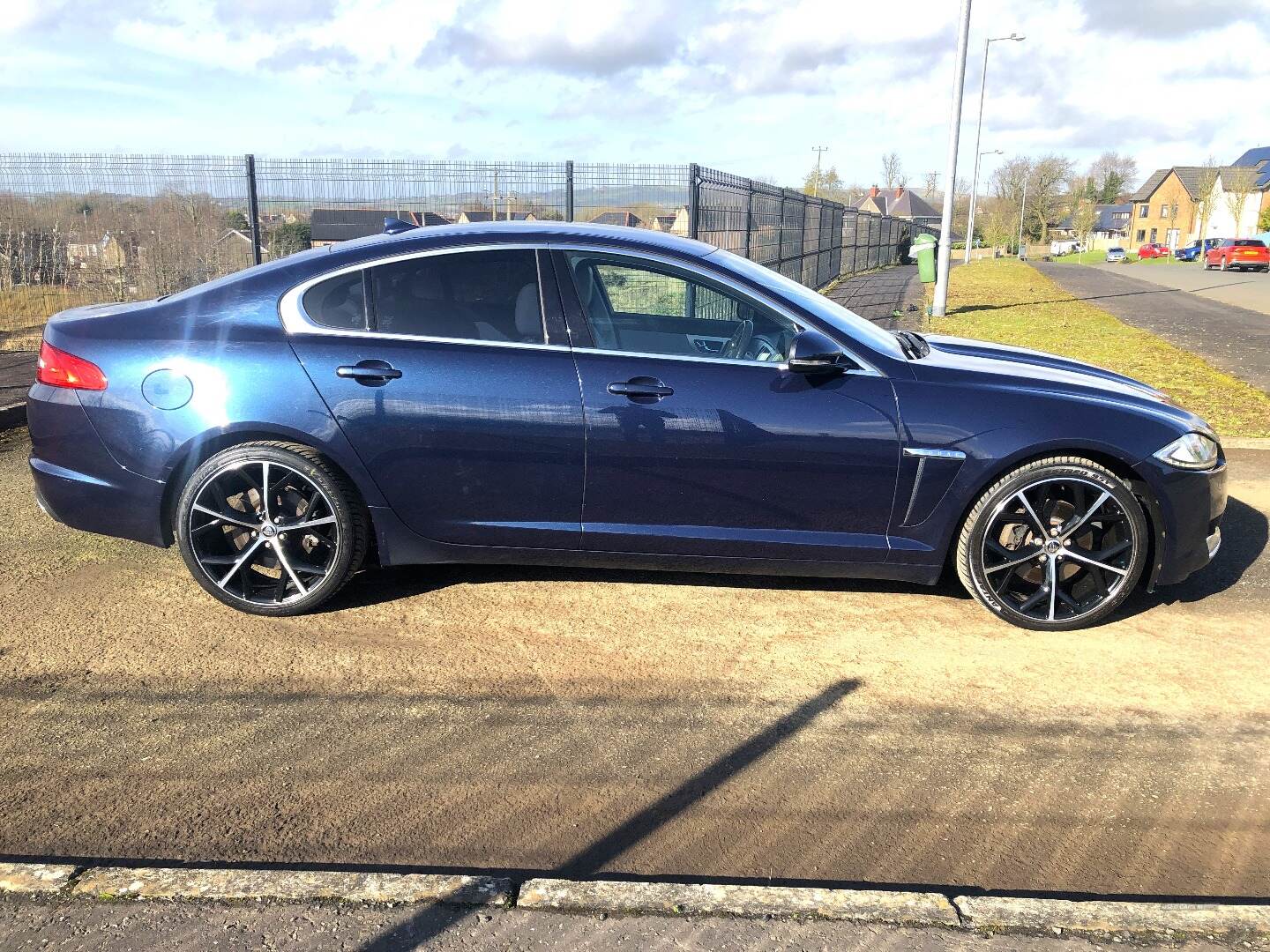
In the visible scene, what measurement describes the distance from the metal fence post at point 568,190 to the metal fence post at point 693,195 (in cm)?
132

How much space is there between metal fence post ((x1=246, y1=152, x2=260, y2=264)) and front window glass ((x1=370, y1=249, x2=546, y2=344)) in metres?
7.67

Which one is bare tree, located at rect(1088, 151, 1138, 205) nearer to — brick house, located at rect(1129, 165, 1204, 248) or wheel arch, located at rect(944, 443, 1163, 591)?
brick house, located at rect(1129, 165, 1204, 248)

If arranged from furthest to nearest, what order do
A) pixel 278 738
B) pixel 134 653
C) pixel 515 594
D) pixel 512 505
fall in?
pixel 515 594 < pixel 512 505 < pixel 134 653 < pixel 278 738

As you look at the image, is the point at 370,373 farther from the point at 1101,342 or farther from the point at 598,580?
the point at 1101,342

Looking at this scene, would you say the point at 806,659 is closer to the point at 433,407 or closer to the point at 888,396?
the point at 888,396

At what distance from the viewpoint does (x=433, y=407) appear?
4.11m

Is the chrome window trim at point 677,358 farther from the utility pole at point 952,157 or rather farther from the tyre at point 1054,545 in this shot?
the utility pole at point 952,157

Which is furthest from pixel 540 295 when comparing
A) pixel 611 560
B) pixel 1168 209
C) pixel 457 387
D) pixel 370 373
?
pixel 1168 209

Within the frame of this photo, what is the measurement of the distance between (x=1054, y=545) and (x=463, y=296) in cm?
266

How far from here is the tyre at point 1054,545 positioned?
4.13 metres

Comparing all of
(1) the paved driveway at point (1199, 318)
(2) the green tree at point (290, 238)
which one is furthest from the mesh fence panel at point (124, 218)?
(1) the paved driveway at point (1199, 318)

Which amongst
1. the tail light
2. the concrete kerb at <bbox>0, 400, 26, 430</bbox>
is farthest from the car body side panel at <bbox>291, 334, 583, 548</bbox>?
the concrete kerb at <bbox>0, 400, 26, 430</bbox>

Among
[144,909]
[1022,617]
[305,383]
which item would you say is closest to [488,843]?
[144,909]

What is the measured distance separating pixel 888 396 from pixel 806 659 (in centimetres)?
110
